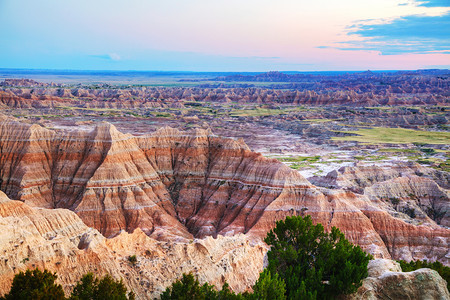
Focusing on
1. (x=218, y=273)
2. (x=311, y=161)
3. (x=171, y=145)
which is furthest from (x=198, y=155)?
(x=311, y=161)

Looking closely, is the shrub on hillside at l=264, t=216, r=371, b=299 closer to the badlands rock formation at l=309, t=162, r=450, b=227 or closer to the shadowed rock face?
the shadowed rock face

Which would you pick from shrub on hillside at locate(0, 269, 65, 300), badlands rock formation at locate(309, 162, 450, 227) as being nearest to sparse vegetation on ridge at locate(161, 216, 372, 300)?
shrub on hillside at locate(0, 269, 65, 300)

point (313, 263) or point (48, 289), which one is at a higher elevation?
point (48, 289)

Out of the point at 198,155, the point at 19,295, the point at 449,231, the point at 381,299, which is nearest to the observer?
the point at 19,295

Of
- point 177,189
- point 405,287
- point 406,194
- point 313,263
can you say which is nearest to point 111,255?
point 313,263

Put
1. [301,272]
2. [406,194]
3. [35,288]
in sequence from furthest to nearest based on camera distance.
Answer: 1. [406,194]
2. [301,272]
3. [35,288]

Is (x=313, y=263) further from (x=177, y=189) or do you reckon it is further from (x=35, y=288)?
(x=177, y=189)

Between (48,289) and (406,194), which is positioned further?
(406,194)

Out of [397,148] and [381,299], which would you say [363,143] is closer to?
[397,148]
